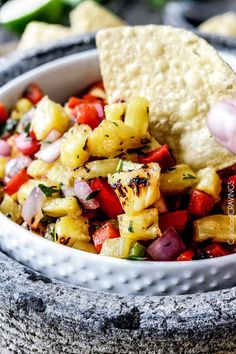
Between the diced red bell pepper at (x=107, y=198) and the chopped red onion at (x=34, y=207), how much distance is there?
128mm

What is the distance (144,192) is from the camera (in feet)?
4.75

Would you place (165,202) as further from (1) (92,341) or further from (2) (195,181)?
(1) (92,341)

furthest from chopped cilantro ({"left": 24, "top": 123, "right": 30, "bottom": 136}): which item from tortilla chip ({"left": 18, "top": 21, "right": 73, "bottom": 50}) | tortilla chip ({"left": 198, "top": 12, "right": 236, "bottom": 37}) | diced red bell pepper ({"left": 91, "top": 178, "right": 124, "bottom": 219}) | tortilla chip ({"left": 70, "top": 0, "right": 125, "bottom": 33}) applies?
tortilla chip ({"left": 198, "top": 12, "right": 236, "bottom": 37})

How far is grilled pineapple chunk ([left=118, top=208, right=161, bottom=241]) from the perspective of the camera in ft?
4.73

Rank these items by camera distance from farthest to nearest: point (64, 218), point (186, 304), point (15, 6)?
1. point (15, 6)
2. point (64, 218)
3. point (186, 304)

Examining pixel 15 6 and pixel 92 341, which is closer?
pixel 92 341

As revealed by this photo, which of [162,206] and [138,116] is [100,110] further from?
[162,206]

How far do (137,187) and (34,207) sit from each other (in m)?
0.27

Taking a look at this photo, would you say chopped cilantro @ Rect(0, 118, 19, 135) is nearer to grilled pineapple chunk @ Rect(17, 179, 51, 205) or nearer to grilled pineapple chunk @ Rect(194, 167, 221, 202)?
grilled pineapple chunk @ Rect(17, 179, 51, 205)

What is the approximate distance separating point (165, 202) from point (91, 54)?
734 mm

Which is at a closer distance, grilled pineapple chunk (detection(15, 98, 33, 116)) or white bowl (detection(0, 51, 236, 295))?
white bowl (detection(0, 51, 236, 295))

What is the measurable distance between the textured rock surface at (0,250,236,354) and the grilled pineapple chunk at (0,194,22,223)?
0.22m

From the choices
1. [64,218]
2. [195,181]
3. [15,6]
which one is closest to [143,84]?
[195,181]

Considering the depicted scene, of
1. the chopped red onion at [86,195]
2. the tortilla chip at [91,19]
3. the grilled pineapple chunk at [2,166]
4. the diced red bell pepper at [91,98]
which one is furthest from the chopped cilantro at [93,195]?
the tortilla chip at [91,19]
